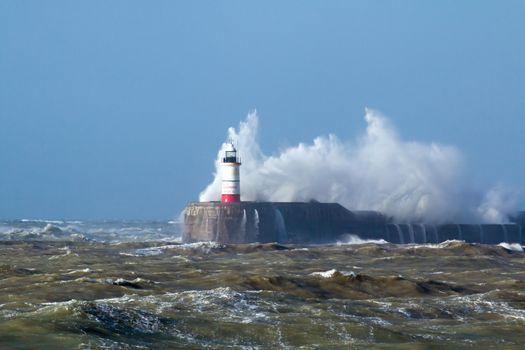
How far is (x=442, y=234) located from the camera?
64812mm

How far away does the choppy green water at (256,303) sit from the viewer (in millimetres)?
20031

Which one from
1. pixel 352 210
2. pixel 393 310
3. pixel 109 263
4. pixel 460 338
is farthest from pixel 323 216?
pixel 460 338

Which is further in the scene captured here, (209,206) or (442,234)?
(442,234)

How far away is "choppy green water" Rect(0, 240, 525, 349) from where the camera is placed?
65.7ft

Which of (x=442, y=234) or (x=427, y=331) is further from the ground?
(x=442, y=234)

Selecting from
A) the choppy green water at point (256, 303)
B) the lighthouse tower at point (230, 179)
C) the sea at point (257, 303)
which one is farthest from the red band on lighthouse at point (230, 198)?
the choppy green water at point (256, 303)

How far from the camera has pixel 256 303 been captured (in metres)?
25.3

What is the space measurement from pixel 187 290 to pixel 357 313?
5622 millimetres

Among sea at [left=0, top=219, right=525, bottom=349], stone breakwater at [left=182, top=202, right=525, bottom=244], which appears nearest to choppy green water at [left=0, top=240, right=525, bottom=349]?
sea at [left=0, top=219, right=525, bottom=349]

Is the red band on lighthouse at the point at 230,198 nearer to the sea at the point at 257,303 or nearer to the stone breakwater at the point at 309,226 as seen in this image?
the stone breakwater at the point at 309,226

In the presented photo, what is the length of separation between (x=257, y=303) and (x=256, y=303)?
0.02 m

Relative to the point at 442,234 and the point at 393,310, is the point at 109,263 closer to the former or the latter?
the point at 393,310

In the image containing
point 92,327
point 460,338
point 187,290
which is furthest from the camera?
point 187,290

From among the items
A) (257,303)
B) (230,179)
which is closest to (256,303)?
(257,303)
